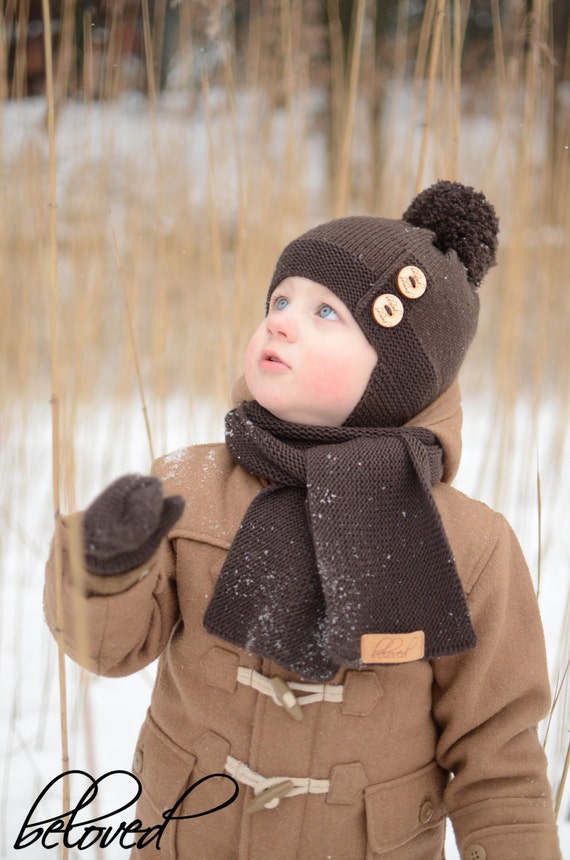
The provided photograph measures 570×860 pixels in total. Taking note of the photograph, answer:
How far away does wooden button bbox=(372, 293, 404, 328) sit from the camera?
0.71 m

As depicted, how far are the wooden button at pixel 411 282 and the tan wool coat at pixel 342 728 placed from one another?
0.13 meters

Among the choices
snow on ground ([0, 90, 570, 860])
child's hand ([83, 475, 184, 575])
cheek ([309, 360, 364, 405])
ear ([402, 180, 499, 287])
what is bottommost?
snow on ground ([0, 90, 570, 860])

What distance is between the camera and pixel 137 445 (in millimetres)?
2469

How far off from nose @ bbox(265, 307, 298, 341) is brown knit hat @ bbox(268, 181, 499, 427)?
48 millimetres

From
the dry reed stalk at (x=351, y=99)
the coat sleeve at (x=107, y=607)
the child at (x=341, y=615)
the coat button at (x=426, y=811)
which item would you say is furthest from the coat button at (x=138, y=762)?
the dry reed stalk at (x=351, y=99)

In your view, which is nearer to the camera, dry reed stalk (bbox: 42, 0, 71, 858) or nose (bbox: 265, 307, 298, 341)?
dry reed stalk (bbox: 42, 0, 71, 858)

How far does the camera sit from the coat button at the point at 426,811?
0.72m

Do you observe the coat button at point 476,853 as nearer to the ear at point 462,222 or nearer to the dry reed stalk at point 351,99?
the ear at point 462,222

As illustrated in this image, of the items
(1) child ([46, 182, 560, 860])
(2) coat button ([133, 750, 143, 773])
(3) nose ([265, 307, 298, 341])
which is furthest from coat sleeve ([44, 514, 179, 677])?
(3) nose ([265, 307, 298, 341])

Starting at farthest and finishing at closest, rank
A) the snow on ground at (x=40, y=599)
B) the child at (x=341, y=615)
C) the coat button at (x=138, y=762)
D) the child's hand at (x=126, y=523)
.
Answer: the snow on ground at (x=40, y=599)
the coat button at (x=138, y=762)
the child at (x=341, y=615)
the child's hand at (x=126, y=523)

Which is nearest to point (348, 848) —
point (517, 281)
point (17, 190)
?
point (517, 281)

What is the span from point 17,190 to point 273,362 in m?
1.00

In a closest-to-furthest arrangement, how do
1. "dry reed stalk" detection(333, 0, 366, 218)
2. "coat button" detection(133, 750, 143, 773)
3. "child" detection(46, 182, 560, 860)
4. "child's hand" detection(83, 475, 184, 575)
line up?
"child's hand" detection(83, 475, 184, 575)
"child" detection(46, 182, 560, 860)
"coat button" detection(133, 750, 143, 773)
"dry reed stalk" detection(333, 0, 366, 218)

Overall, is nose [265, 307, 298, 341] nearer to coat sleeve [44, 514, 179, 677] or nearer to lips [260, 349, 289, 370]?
lips [260, 349, 289, 370]
